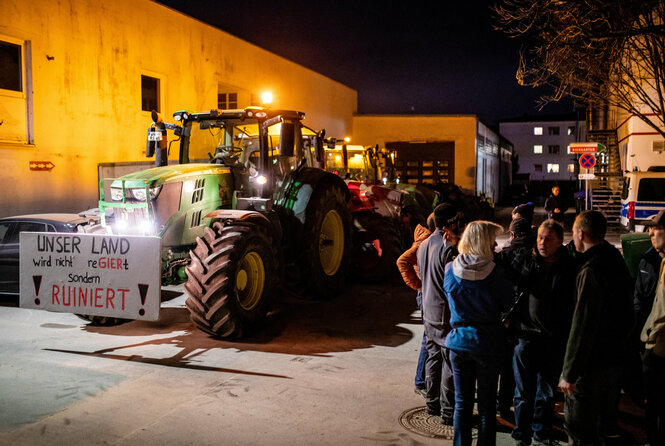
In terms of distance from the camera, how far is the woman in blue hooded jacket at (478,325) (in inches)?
160

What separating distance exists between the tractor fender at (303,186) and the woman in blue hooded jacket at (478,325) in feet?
17.9

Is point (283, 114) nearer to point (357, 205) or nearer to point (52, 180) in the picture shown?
point (357, 205)

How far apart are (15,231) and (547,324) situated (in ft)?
30.4

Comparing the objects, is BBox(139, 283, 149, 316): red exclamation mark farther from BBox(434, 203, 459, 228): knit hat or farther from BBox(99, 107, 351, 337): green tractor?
BBox(434, 203, 459, 228): knit hat

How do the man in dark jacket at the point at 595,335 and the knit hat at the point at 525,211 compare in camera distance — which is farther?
the knit hat at the point at 525,211

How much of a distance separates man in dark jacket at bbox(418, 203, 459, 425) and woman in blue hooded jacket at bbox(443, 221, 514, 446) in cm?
67

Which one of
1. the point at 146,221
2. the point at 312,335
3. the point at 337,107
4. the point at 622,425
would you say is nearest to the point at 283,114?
the point at 146,221

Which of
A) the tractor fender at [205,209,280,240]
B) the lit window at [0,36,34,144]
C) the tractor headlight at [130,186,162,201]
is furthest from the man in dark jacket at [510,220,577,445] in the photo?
the lit window at [0,36,34,144]

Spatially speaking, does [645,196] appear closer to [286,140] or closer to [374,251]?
[374,251]

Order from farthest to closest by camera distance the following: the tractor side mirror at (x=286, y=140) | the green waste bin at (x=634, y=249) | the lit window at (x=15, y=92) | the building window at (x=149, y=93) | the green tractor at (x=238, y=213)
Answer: the building window at (x=149, y=93)
the lit window at (x=15, y=92)
the tractor side mirror at (x=286, y=140)
the green tractor at (x=238, y=213)
the green waste bin at (x=634, y=249)

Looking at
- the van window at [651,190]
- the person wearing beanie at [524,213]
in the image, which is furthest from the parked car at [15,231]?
the van window at [651,190]

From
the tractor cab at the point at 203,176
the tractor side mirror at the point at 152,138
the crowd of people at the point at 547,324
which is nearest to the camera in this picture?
the crowd of people at the point at 547,324

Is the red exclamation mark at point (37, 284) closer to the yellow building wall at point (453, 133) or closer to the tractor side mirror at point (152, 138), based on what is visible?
the tractor side mirror at point (152, 138)

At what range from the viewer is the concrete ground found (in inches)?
195
